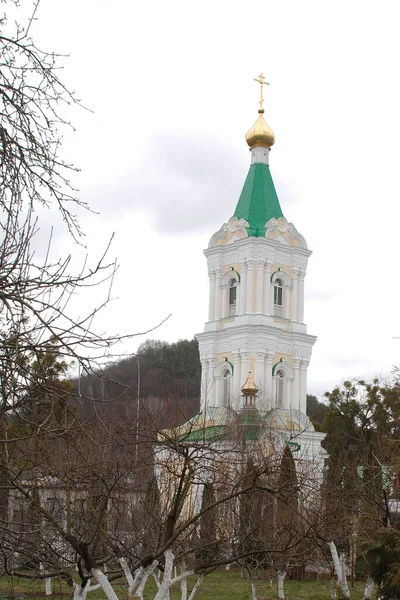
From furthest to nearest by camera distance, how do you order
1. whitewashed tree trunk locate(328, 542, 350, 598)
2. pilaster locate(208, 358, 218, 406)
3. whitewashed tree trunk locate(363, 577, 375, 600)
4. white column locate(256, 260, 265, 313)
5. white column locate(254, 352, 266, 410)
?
white column locate(256, 260, 265, 313) → pilaster locate(208, 358, 218, 406) → white column locate(254, 352, 266, 410) → whitewashed tree trunk locate(363, 577, 375, 600) → whitewashed tree trunk locate(328, 542, 350, 598)

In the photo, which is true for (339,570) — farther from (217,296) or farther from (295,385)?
(217,296)

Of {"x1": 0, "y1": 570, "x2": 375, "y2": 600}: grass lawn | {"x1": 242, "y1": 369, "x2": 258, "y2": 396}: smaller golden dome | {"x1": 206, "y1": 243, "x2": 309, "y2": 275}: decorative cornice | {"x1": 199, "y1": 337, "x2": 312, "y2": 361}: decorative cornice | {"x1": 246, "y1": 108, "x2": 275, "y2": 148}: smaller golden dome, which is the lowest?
{"x1": 0, "y1": 570, "x2": 375, "y2": 600}: grass lawn

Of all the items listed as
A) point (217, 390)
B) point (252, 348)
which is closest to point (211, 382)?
point (217, 390)

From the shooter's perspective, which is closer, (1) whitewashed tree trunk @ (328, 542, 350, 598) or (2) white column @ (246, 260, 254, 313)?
(1) whitewashed tree trunk @ (328, 542, 350, 598)

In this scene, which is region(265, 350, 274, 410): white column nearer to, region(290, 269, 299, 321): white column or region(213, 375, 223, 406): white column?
region(213, 375, 223, 406): white column

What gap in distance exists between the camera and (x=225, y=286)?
1626 inches

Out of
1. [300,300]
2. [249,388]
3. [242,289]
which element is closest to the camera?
[249,388]

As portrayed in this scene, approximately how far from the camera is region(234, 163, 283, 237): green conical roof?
135 feet

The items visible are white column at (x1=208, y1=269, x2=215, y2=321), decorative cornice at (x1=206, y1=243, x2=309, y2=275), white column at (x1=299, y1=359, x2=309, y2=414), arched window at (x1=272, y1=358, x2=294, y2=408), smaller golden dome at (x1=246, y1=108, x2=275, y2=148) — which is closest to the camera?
arched window at (x1=272, y1=358, x2=294, y2=408)

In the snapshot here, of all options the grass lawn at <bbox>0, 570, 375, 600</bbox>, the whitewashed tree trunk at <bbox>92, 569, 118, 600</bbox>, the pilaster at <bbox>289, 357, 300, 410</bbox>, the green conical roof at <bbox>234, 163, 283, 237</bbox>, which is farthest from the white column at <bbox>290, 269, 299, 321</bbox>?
the whitewashed tree trunk at <bbox>92, 569, 118, 600</bbox>

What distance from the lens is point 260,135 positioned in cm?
4256

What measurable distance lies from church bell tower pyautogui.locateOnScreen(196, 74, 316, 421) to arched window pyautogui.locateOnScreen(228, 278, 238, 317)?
0.16 feet

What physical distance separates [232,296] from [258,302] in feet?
6.58

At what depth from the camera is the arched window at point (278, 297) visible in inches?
1599
